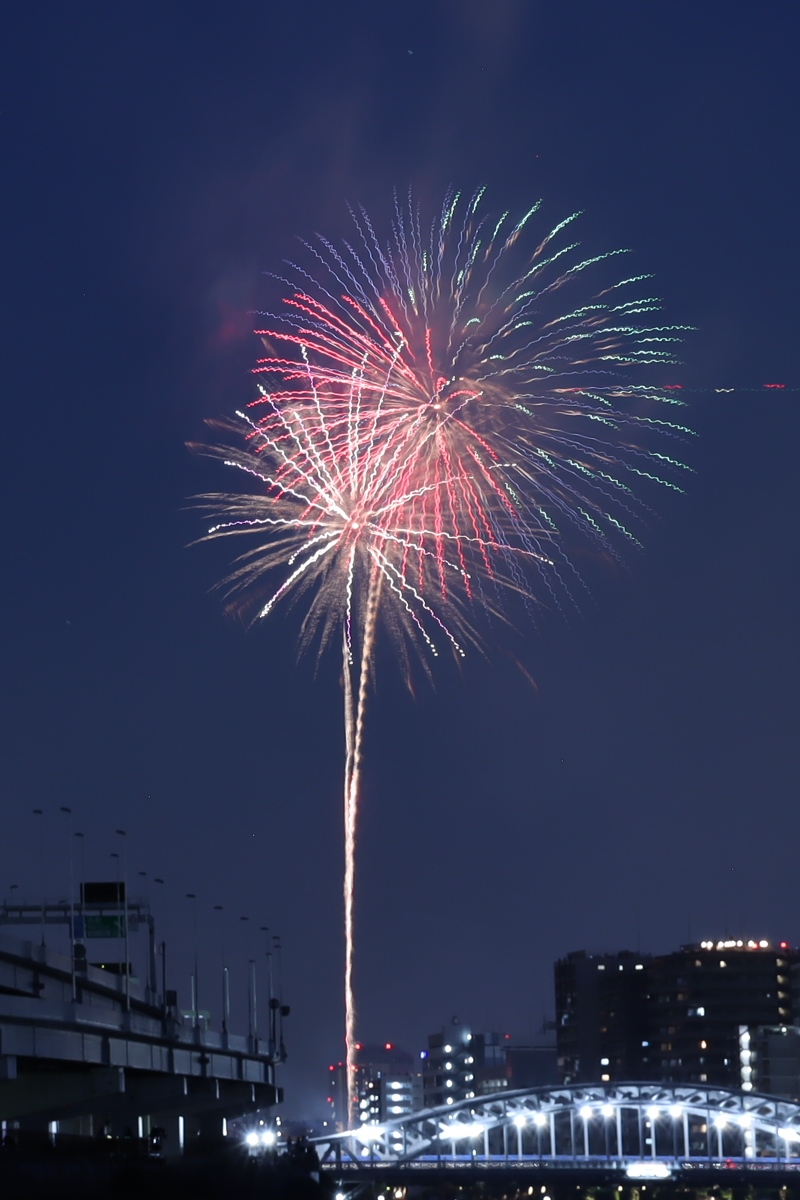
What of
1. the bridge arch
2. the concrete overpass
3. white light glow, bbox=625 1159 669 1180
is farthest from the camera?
the bridge arch

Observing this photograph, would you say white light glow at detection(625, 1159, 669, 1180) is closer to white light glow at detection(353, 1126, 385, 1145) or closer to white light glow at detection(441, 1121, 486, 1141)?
white light glow at detection(353, 1126, 385, 1145)

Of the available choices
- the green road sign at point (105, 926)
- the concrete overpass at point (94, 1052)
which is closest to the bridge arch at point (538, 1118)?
the concrete overpass at point (94, 1052)

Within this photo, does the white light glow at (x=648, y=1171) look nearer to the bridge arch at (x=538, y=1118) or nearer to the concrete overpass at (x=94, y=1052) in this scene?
the bridge arch at (x=538, y=1118)

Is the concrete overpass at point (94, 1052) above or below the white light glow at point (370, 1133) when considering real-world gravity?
above

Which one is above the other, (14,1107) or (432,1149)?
(14,1107)

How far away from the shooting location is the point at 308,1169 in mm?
70250

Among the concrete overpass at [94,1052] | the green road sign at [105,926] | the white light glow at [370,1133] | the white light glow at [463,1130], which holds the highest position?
the green road sign at [105,926]

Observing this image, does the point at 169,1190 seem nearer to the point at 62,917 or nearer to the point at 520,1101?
the point at 62,917

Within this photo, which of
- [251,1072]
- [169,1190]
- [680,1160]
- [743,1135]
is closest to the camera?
[169,1190]

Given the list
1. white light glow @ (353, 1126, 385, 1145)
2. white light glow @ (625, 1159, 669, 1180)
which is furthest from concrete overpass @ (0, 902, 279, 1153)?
white light glow @ (353, 1126, 385, 1145)

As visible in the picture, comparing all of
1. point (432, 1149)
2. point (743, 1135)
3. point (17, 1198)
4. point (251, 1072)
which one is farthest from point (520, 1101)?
point (17, 1198)

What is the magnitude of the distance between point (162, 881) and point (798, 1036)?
107m

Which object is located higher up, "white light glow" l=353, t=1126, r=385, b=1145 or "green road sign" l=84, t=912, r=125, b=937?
"green road sign" l=84, t=912, r=125, b=937

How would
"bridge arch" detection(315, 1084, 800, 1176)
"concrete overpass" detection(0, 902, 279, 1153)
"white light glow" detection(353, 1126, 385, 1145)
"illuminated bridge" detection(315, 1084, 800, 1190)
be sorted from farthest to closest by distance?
"bridge arch" detection(315, 1084, 800, 1176) → "white light glow" detection(353, 1126, 385, 1145) → "illuminated bridge" detection(315, 1084, 800, 1190) → "concrete overpass" detection(0, 902, 279, 1153)
